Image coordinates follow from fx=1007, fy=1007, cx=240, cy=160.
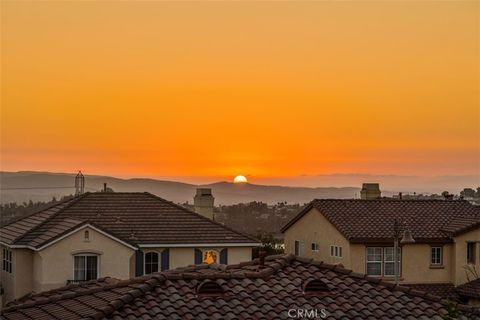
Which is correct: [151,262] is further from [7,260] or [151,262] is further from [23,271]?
[7,260]

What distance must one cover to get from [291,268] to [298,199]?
13027 cm

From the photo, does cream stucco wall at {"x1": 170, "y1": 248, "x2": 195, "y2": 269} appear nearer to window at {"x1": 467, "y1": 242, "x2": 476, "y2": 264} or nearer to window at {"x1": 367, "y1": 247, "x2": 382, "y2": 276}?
window at {"x1": 367, "y1": 247, "x2": 382, "y2": 276}

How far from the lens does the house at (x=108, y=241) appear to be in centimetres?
4425

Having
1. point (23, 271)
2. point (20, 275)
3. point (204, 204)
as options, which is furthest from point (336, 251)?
point (20, 275)

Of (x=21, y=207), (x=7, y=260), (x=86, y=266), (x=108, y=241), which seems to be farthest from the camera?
(x=21, y=207)

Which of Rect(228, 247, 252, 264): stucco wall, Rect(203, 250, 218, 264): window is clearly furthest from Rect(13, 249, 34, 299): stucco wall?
Rect(228, 247, 252, 264): stucco wall

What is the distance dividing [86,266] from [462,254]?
64.8 ft

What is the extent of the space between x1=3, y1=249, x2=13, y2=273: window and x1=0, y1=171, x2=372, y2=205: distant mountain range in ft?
62.8

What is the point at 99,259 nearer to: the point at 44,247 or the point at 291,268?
the point at 44,247

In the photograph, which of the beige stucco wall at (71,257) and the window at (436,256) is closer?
the beige stucco wall at (71,257)

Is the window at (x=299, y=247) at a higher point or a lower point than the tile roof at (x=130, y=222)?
lower

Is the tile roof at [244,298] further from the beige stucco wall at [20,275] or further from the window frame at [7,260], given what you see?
the window frame at [7,260]

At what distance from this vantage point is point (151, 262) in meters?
48.0

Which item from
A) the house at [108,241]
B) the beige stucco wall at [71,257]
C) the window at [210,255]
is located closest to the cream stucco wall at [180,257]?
the house at [108,241]
